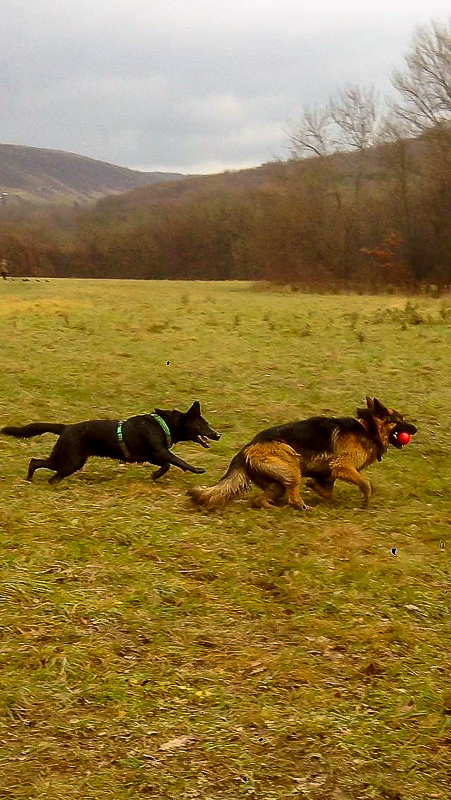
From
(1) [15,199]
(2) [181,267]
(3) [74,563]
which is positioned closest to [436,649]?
(3) [74,563]

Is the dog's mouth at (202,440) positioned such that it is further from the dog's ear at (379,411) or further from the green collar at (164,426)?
the dog's ear at (379,411)

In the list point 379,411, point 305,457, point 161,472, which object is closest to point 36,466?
point 161,472

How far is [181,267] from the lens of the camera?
67.7 m

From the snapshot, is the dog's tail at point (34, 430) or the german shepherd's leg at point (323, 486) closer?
the german shepherd's leg at point (323, 486)

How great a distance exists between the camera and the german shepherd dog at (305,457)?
6.34 meters

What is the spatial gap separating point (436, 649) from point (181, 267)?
64889 millimetres

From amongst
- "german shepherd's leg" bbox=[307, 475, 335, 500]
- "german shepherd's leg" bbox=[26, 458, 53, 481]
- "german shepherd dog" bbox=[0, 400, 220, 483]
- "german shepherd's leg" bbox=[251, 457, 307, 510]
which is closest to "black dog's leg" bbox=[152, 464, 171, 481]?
"german shepherd dog" bbox=[0, 400, 220, 483]

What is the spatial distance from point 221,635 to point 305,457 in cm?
241

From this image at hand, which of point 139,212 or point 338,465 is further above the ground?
point 139,212

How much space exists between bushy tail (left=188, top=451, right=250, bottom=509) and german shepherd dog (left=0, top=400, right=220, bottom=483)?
31.9 inches

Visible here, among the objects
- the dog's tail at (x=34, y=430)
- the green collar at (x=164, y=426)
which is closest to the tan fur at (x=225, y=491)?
the green collar at (x=164, y=426)

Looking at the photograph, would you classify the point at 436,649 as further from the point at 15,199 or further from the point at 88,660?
the point at 15,199

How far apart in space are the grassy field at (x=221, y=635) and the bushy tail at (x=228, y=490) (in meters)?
0.11

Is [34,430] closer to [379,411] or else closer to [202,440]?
[202,440]
